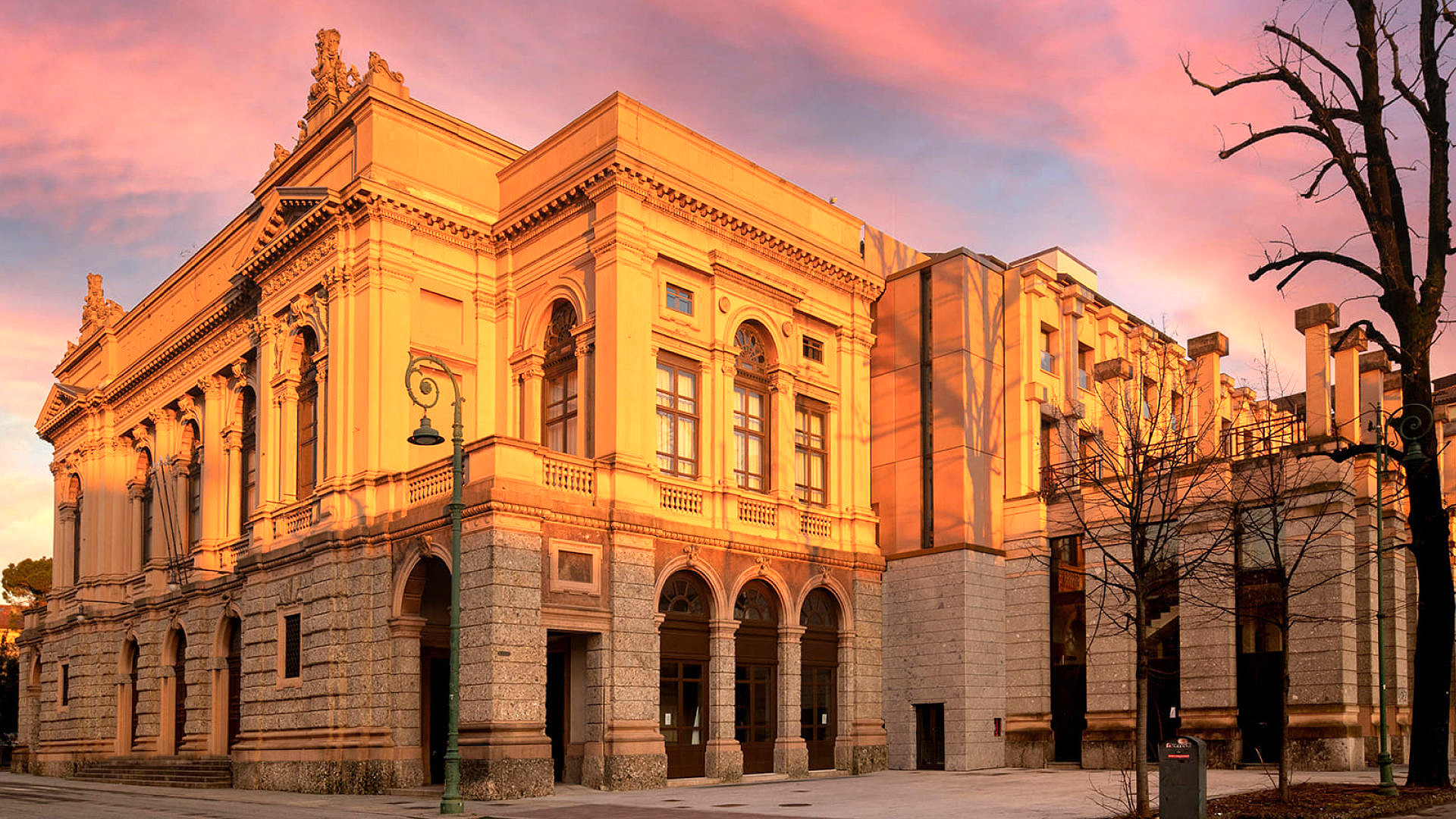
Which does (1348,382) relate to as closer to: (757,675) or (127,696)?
(757,675)

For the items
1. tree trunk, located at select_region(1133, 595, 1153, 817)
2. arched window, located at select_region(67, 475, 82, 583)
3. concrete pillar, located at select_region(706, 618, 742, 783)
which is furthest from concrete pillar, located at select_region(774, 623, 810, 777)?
arched window, located at select_region(67, 475, 82, 583)

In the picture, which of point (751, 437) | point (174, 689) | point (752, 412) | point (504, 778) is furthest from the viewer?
point (174, 689)

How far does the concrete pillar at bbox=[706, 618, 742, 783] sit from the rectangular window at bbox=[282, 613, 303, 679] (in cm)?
1070

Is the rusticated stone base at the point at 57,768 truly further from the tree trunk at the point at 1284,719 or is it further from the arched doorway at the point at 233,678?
the tree trunk at the point at 1284,719

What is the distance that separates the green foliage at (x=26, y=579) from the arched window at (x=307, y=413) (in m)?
49.3

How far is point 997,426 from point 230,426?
78.3 ft

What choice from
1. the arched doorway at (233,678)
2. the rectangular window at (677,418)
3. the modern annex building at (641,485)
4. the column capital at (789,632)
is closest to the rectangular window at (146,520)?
the modern annex building at (641,485)

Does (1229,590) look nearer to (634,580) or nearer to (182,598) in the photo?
(634,580)

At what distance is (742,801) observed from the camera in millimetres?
24359

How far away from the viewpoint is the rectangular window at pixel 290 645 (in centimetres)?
3228

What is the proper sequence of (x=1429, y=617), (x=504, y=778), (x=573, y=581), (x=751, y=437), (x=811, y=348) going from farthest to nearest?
1. (x=811, y=348)
2. (x=751, y=437)
3. (x=573, y=581)
4. (x=504, y=778)
5. (x=1429, y=617)

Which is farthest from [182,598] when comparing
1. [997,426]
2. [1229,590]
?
[1229,590]

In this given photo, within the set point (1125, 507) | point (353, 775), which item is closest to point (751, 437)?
point (1125, 507)

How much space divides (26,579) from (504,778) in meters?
62.7
